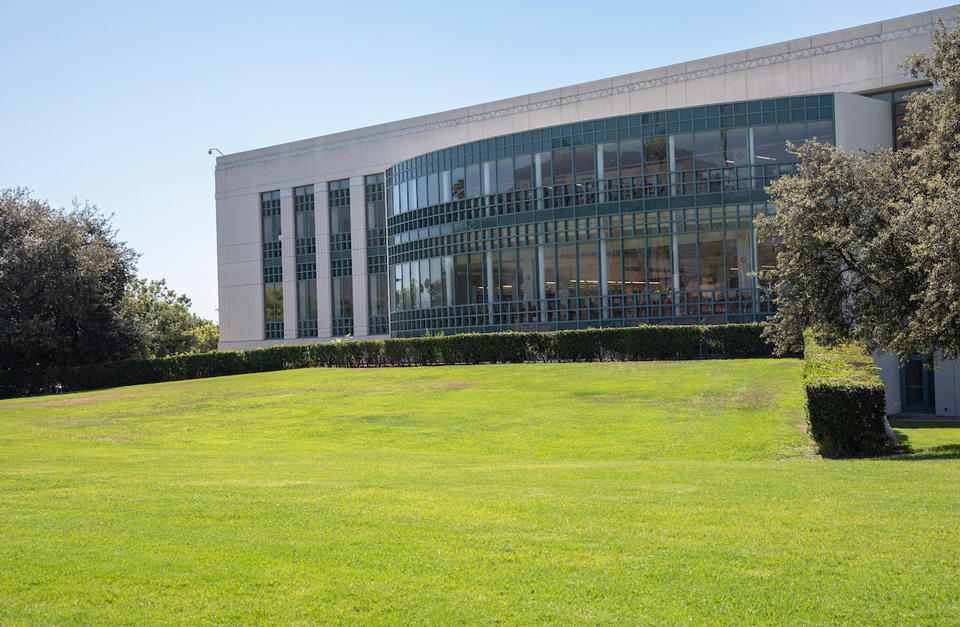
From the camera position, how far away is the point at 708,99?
3609 cm

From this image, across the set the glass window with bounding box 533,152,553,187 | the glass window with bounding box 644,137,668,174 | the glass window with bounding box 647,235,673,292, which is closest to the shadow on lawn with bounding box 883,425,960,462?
the glass window with bounding box 647,235,673,292

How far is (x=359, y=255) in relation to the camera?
156 feet

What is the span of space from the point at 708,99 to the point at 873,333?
22.4m

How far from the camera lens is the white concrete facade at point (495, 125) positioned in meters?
31.5

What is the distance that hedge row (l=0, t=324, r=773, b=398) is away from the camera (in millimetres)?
28656

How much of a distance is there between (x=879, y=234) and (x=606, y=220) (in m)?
17.4

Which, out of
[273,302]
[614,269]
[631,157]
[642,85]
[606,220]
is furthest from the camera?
[273,302]

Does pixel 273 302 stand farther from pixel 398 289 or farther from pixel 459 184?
pixel 459 184

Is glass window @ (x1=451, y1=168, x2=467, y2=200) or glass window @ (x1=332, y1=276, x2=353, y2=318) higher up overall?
glass window @ (x1=451, y1=168, x2=467, y2=200)

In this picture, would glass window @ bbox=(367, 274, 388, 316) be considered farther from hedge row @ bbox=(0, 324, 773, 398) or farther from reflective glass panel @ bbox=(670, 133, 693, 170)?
reflective glass panel @ bbox=(670, 133, 693, 170)

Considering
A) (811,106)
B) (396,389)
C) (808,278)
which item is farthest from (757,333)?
(396,389)

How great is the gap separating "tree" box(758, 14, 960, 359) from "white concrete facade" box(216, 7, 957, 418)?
13.3 metres

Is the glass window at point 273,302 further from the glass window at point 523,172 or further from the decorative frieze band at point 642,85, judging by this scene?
the glass window at point 523,172

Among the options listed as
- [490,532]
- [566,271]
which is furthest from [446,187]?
[490,532]
